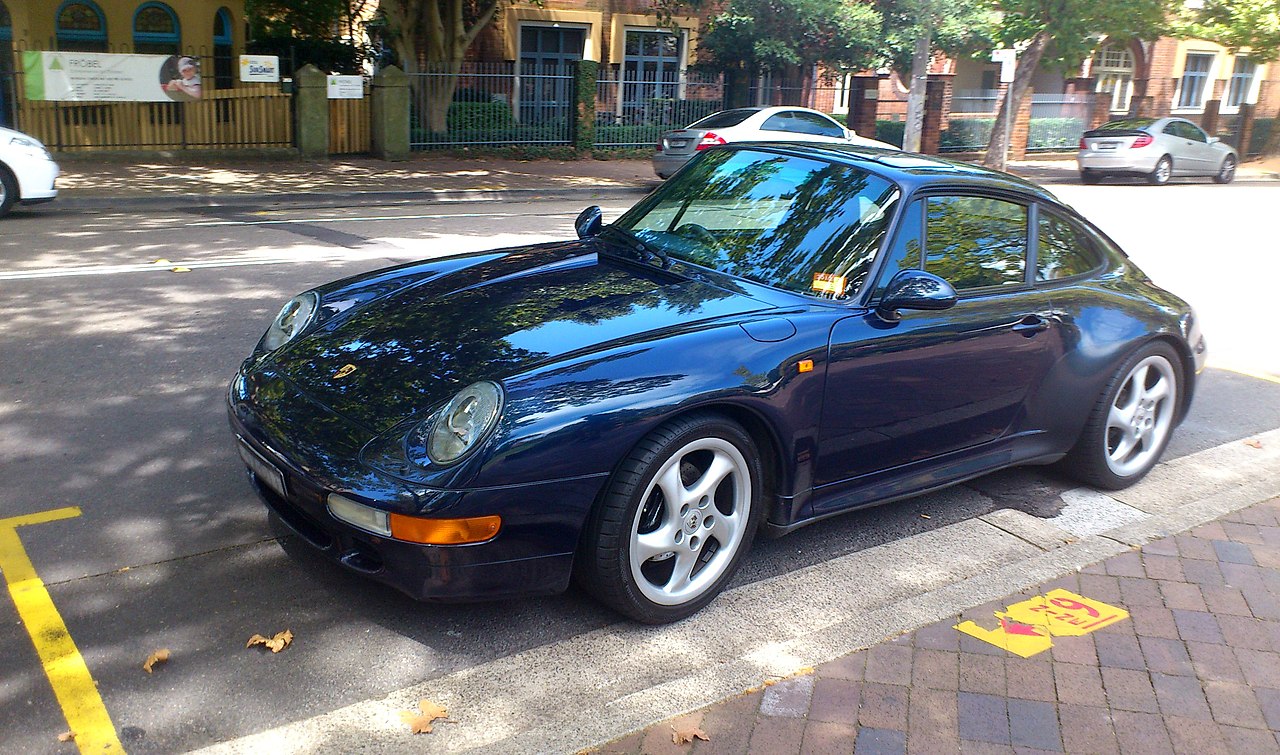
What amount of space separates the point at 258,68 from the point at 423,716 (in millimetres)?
17519

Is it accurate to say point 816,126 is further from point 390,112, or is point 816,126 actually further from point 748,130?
point 390,112

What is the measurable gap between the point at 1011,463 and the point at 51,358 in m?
5.26

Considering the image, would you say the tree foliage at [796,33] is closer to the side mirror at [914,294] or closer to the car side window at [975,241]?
the car side window at [975,241]

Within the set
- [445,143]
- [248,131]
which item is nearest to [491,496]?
[248,131]

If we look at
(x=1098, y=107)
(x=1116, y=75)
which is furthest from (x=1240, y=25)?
(x=1116, y=75)

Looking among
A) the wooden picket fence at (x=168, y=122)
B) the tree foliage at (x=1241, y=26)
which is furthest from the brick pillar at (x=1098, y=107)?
the wooden picket fence at (x=168, y=122)

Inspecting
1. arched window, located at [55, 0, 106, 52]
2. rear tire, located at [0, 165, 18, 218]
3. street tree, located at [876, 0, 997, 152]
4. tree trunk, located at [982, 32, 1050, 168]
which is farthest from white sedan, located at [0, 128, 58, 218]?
tree trunk, located at [982, 32, 1050, 168]

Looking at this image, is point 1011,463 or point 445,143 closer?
point 1011,463

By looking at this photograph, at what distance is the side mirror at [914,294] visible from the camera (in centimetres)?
396

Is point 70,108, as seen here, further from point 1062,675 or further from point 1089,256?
point 1062,675

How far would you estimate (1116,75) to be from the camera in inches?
1539

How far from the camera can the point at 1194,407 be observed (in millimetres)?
6711

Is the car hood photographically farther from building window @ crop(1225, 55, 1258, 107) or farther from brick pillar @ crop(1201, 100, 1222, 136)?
building window @ crop(1225, 55, 1258, 107)

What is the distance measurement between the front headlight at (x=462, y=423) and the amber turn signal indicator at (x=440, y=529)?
7.0 inches
